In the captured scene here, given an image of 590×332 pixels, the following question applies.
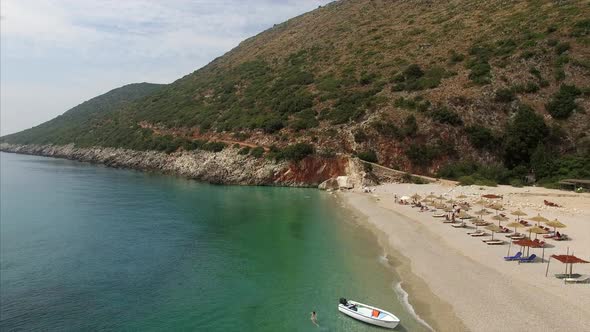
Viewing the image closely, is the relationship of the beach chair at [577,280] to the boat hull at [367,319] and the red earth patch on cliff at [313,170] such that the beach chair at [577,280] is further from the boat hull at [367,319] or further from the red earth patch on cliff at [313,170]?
the red earth patch on cliff at [313,170]

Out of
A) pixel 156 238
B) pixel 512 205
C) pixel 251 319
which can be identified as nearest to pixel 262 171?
pixel 156 238

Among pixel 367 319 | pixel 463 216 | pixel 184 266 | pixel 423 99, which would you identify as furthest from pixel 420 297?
pixel 423 99

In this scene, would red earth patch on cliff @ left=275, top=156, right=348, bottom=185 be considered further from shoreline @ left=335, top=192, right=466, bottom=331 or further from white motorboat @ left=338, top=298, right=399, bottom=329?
white motorboat @ left=338, top=298, right=399, bottom=329

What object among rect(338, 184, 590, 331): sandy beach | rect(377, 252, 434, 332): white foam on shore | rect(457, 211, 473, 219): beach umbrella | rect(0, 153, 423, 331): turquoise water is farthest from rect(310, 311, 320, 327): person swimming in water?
rect(457, 211, 473, 219): beach umbrella

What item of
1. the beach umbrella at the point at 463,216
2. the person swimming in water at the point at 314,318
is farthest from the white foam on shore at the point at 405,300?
the beach umbrella at the point at 463,216

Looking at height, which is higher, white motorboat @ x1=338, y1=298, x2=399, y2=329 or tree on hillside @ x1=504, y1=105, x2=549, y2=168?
tree on hillside @ x1=504, y1=105, x2=549, y2=168

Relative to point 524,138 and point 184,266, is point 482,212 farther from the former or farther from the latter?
point 184,266
